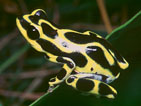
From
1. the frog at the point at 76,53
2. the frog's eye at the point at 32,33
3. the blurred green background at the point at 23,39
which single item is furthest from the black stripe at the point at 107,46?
the blurred green background at the point at 23,39

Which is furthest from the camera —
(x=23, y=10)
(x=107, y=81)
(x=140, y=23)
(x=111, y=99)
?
(x=23, y=10)

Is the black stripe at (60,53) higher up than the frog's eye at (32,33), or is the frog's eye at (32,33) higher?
the frog's eye at (32,33)

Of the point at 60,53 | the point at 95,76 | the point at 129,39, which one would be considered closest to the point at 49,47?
the point at 60,53

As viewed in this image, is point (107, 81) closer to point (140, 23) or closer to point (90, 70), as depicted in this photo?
point (90, 70)

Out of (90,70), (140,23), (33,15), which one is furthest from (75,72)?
(140,23)

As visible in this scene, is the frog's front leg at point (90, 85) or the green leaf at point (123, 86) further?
the frog's front leg at point (90, 85)

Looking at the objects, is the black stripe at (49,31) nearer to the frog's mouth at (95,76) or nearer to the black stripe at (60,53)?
the black stripe at (60,53)
